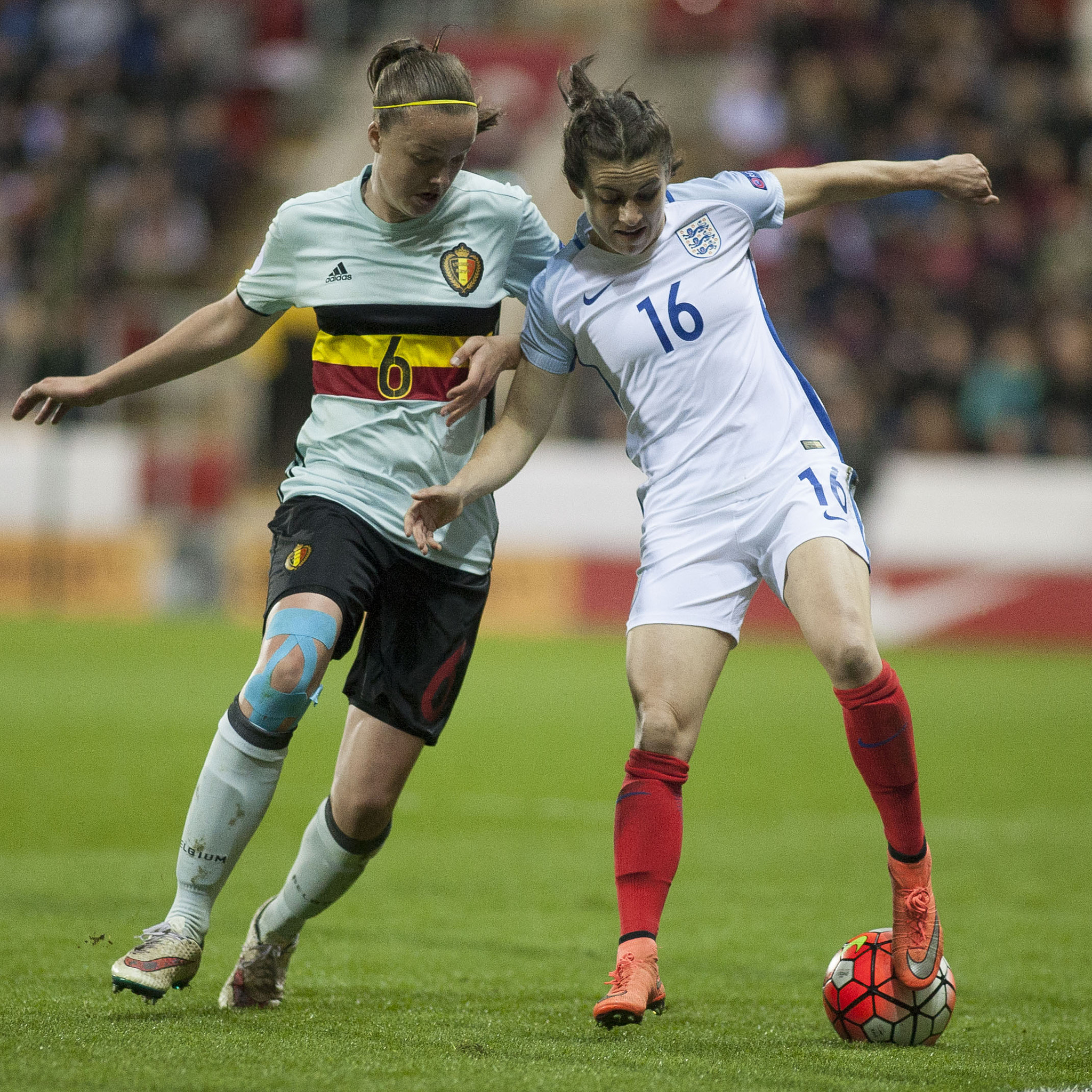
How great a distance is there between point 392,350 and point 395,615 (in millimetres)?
693

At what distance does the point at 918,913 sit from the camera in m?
3.96

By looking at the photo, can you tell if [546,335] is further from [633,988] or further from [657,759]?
[633,988]

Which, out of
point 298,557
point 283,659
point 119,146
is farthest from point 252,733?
point 119,146

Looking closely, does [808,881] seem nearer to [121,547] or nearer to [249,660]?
[249,660]

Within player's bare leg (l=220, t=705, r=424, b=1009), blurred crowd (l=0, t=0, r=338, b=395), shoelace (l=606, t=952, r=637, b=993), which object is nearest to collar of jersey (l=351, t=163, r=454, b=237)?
player's bare leg (l=220, t=705, r=424, b=1009)

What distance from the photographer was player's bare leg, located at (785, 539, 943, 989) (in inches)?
153

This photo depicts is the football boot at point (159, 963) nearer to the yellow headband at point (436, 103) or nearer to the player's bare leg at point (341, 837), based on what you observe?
the player's bare leg at point (341, 837)

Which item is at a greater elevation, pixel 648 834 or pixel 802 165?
pixel 802 165

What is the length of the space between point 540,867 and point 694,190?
3.35m

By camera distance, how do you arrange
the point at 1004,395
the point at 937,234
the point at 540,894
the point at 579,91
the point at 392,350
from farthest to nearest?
1. the point at 937,234
2. the point at 1004,395
3. the point at 540,894
4. the point at 392,350
5. the point at 579,91

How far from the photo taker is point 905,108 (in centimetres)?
1761

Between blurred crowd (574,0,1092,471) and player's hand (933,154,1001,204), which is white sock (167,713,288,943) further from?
blurred crowd (574,0,1092,471)

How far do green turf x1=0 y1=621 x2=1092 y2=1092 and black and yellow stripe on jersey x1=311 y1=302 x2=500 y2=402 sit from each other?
1.58 meters

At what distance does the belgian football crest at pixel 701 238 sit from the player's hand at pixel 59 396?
1.57 meters
